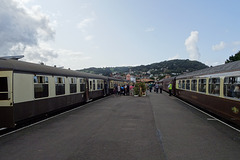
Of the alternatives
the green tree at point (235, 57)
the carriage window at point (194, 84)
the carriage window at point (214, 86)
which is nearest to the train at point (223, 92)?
the carriage window at point (214, 86)

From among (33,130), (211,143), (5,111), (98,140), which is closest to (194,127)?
(211,143)

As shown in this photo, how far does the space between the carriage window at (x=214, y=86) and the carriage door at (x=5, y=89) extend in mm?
10232

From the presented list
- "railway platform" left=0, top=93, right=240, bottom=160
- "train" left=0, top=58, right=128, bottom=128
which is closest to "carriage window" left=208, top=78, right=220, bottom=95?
"railway platform" left=0, top=93, right=240, bottom=160

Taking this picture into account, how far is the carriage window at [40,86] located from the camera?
9.88 meters

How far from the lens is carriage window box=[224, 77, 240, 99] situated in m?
8.42

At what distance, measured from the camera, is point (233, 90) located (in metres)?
8.81

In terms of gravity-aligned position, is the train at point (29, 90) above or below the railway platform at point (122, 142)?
above

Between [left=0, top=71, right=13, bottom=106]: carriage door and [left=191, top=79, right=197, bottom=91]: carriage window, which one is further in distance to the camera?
[left=191, top=79, right=197, bottom=91]: carriage window

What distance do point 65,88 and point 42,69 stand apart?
318 centimetres

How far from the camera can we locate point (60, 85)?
1285cm

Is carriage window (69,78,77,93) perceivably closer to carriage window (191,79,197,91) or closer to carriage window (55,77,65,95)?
carriage window (55,77,65,95)

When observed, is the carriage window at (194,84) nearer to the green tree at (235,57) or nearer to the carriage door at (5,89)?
the carriage door at (5,89)

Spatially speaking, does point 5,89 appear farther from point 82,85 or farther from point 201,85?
point 201,85

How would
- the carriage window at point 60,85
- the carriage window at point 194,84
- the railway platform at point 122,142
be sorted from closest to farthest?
the railway platform at point 122,142 → the carriage window at point 60,85 → the carriage window at point 194,84
